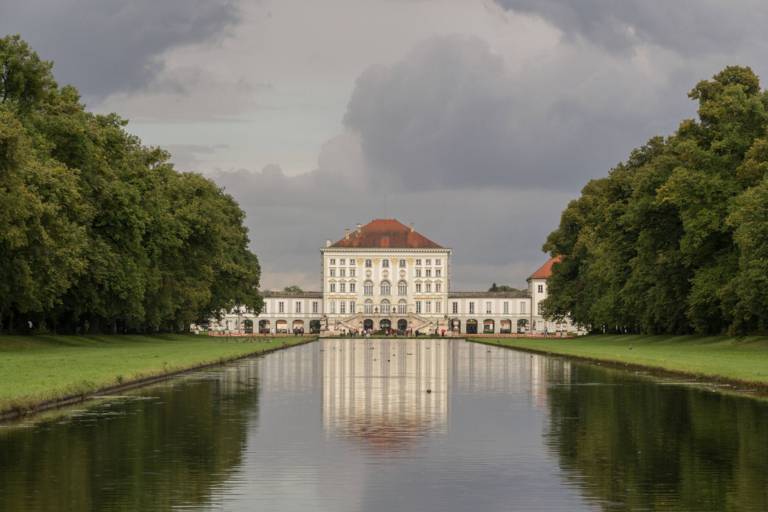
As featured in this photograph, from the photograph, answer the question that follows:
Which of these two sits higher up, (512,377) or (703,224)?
(703,224)

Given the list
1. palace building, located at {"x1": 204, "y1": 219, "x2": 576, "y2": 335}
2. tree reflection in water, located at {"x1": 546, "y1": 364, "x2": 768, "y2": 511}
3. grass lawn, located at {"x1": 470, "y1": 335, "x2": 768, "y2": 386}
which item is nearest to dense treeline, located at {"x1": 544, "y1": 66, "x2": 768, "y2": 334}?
grass lawn, located at {"x1": 470, "y1": 335, "x2": 768, "y2": 386}

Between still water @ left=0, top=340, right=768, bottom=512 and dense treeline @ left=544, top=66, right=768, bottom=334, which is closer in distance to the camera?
still water @ left=0, top=340, right=768, bottom=512

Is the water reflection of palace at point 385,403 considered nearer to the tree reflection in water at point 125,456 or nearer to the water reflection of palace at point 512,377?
the water reflection of palace at point 512,377

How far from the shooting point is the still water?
1200 centimetres

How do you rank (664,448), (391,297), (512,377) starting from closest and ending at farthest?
(664,448) < (512,377) < (391,297)

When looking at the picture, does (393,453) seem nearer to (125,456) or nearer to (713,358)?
(125,456)

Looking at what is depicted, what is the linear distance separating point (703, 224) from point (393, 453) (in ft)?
153

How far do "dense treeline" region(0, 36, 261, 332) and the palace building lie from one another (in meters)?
101

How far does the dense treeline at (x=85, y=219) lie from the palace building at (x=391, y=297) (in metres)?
101

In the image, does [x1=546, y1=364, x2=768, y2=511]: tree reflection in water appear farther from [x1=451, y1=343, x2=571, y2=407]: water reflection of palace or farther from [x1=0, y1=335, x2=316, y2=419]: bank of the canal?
[x1=0, y1=335, x2=316, y2=419]: bank of the canal

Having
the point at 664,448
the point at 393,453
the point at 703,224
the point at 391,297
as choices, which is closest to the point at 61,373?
the point at 393,453

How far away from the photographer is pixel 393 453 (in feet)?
51.5

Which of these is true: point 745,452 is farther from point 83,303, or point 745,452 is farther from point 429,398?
point 83,303

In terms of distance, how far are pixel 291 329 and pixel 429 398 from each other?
160895 mm
